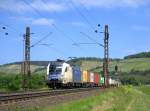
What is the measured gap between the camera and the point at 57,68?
61.5m

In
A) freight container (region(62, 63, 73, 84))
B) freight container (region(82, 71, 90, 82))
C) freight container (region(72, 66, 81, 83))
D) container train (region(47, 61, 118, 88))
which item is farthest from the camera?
freight container (region(82, 71, 90, 82))

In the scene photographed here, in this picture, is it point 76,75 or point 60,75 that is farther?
point 76,75

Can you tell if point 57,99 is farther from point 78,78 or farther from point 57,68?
point 78,78

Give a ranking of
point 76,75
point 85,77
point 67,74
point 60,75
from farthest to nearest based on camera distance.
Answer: point 85,77 < point 76,75 < point 67,74 < point 60,75

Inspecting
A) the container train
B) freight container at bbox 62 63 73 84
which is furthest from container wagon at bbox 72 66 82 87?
freight container at bbox 62 63 73 84

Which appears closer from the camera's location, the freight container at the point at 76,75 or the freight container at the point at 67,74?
the freight container at the point at 67,74

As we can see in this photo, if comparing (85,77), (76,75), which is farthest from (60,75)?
(85,77)

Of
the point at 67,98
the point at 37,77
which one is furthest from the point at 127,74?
the point at 67,98

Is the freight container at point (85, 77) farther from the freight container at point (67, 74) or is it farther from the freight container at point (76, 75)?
the freight container at point (67, 74)

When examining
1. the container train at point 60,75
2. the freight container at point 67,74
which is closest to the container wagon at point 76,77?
the container train at point 60,75

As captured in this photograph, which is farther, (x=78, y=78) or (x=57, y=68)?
(x=78, y=78)

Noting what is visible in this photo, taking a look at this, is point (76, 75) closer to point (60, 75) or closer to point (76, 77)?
point (76, 77)

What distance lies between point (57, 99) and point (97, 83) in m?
68.7

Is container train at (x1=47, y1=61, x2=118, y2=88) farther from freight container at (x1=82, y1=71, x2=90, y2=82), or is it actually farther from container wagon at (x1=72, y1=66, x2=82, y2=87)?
freight container at (x1=82, y1=71, x2=90, y2=82)
